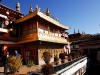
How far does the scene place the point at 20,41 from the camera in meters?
16.0

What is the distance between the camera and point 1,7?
15711 millimetres

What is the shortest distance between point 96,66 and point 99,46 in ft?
14.9

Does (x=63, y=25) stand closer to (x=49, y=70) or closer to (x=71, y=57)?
(x=71, y=57)

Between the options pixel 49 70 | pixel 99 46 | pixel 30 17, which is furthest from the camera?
pixel 99 46

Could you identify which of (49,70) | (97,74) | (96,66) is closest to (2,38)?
(49,70)

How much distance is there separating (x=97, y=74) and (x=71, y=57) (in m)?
6.60

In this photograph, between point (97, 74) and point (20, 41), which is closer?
point (20, 41)

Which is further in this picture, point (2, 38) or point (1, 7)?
point (1, 7)

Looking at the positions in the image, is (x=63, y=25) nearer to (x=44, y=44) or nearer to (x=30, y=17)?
(x=44, y=44)

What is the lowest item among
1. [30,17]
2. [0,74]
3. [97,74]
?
[97,74]

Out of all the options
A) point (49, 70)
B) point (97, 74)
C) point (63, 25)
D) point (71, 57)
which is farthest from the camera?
point (63, 25)

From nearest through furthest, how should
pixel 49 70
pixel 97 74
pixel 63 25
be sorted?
pixel 49 70
pixel 97 74
pixel 63 25

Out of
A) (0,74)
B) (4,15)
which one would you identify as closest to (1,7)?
(4,15)

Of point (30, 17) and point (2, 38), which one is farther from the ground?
point (30, 17)
